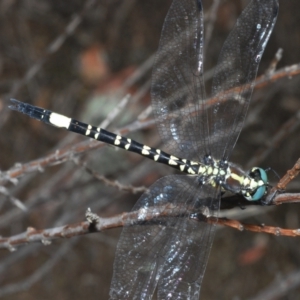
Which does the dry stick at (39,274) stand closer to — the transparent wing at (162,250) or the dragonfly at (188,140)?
the dragonfly at (188,140)

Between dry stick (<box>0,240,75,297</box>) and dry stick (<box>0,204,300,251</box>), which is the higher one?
dry stick (<box>0,240,75,297</box>)

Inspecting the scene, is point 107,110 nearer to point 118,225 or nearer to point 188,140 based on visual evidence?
point 188,140

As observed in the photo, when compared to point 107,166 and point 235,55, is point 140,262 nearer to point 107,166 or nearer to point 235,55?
point 235,55

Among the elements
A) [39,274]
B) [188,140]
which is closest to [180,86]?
[188,140]

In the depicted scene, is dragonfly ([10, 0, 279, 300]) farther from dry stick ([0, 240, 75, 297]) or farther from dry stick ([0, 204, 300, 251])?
dry stick ([0, 240, 75, 297])

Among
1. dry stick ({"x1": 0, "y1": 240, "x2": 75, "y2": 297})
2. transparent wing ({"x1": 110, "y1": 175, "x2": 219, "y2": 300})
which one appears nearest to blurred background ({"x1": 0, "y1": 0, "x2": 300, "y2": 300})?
dry stick ({"x1": 0, "y1": 240, "x2": 75, "y2": 297})

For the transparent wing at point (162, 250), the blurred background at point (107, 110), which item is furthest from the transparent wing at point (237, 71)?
the blurred background at point (107, 110)

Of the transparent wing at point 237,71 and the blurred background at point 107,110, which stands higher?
the blurred background at point 107,110
